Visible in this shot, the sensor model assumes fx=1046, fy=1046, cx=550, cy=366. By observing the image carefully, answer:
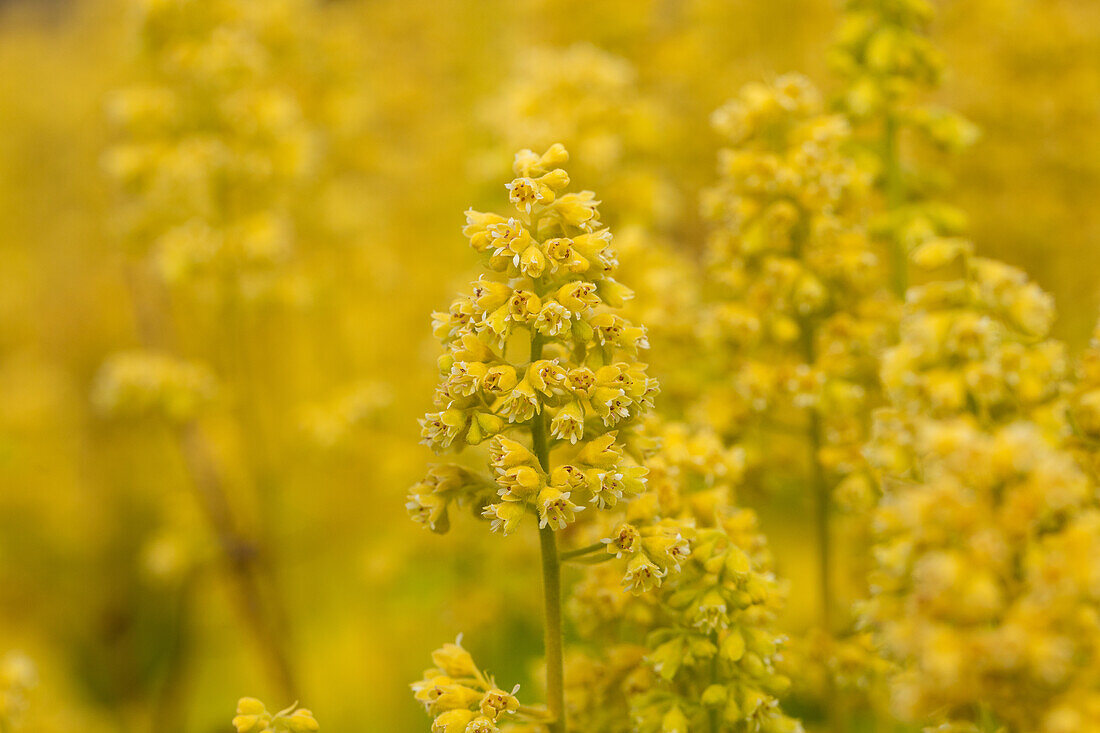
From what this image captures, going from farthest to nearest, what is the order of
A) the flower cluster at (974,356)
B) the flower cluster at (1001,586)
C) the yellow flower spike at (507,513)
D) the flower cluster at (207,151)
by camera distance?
the flower cluster at (207,151)
the yellow flower spike at (507,513)
the flower cluster at (974,356)
the flower cluster at (1001,586)

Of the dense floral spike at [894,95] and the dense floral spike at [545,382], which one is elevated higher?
the dense floral spike at [894,95]

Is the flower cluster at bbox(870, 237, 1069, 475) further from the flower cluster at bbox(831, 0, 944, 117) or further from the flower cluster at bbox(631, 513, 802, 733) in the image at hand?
the flower cluster at bbox(831, 0, 944, 117)

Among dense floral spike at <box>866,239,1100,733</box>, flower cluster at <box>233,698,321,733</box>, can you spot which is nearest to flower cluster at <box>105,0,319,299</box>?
flower cluster at <box>233,698,321,733</box>

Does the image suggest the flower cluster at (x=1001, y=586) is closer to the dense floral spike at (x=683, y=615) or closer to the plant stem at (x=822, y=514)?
the dense floral spike at (x=683, y=615)

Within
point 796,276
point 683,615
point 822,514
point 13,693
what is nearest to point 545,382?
point 683,615

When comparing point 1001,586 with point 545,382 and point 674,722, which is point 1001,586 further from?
point 545,382

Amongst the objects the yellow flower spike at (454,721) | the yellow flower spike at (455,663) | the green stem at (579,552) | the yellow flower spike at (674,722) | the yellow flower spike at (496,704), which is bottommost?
the yellow flower spike at (674,722)

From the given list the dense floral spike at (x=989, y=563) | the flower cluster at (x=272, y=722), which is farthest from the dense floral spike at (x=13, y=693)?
the dense floral spike at (x=989, y=563)
